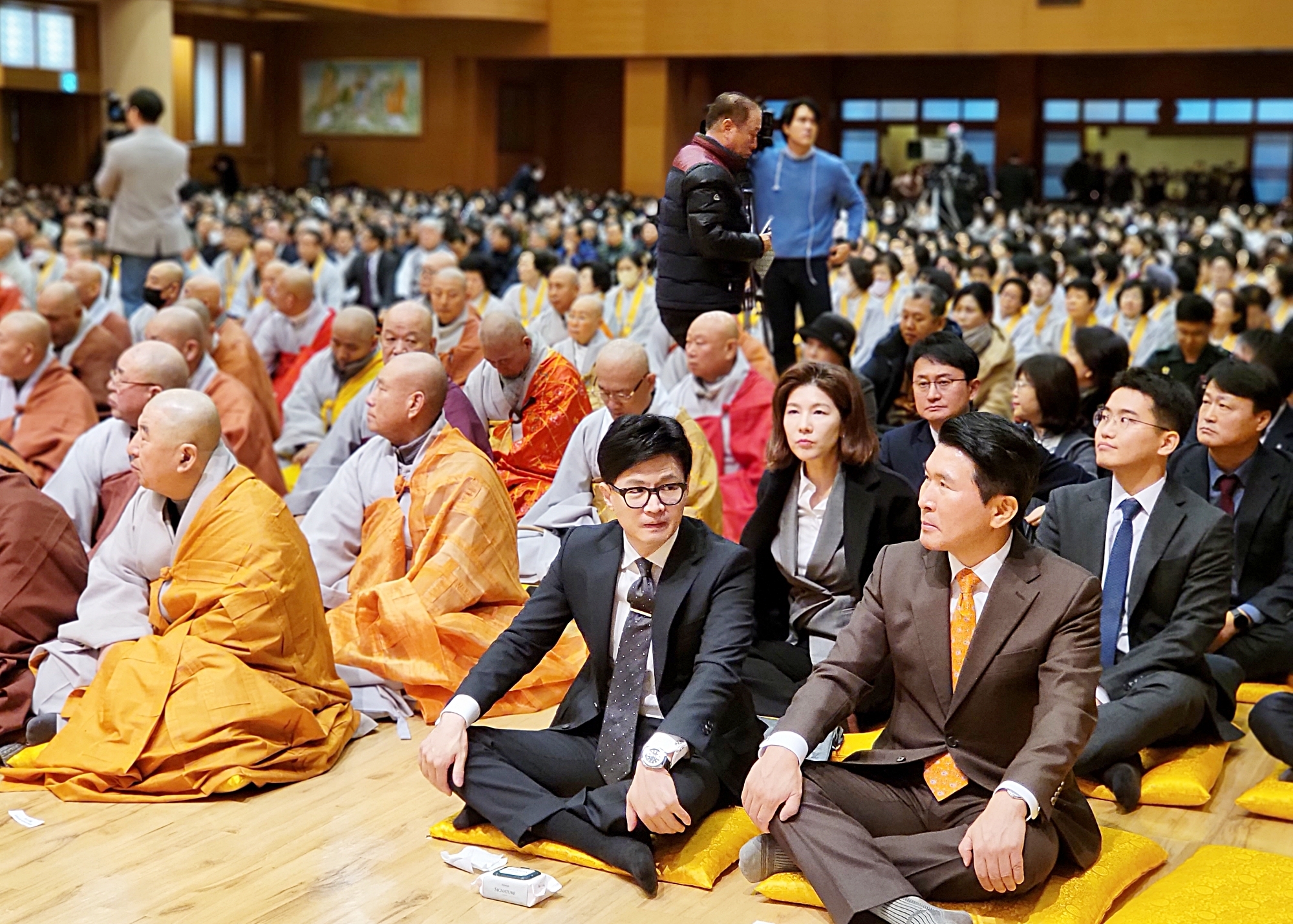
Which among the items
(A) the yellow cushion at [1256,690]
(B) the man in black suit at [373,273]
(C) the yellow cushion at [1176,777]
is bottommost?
(C) the yellow cushion at [1176,777]

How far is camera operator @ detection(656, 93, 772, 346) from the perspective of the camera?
608 cm

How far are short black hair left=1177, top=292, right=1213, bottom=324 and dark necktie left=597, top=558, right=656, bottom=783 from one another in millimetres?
4816

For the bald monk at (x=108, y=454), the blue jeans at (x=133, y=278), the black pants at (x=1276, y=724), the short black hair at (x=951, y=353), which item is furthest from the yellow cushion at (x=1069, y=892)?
the blue jeans at (x=133, y=278)

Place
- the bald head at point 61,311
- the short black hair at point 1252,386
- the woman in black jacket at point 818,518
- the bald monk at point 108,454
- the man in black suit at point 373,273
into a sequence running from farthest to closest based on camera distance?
the man in black suit at point 373,273
the bald head at point 61,311
the bald monk at point 108,454
the short black hair at point 1252,386
the woman in black jacket at point 818,518

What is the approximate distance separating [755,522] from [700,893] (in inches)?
57.0

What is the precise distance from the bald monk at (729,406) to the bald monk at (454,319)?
159 centimetres

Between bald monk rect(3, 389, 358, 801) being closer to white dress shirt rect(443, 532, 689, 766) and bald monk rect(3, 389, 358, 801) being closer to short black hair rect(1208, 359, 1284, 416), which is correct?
white dress shirt rect(443, 532, 689, 766)

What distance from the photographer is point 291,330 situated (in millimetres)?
9875

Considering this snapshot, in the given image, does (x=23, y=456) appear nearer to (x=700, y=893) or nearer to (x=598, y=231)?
(x=700, y=893)

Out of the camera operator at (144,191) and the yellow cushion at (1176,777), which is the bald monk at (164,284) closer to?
the camera operator at (144,191)

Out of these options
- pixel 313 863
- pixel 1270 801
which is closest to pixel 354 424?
pixel 313 863

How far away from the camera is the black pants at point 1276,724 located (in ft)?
13.6

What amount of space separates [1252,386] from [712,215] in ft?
7.11

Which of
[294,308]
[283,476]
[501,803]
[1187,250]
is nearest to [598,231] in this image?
[1187,250]
